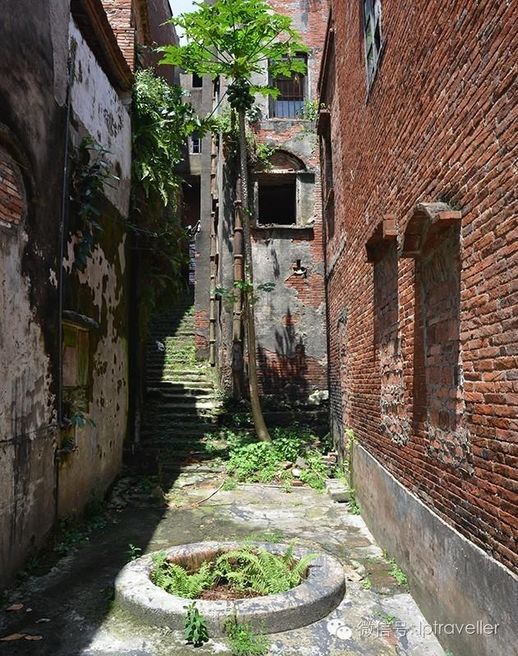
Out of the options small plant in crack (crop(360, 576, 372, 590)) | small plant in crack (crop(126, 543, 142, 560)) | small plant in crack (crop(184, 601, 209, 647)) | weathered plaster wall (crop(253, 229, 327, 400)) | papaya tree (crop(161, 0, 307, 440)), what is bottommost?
small plant in crack (crop(360, 576, 372, 590))

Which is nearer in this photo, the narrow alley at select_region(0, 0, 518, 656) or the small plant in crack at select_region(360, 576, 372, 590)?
the narrow alley at select_region(0, 0, 518, 656)

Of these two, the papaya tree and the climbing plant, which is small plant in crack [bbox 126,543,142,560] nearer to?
the climbing plant

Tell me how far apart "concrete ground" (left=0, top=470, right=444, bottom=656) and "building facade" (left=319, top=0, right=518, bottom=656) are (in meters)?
0.32

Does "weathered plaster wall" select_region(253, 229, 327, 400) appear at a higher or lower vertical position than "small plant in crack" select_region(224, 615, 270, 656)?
higher

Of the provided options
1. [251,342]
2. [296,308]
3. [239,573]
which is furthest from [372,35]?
[296,308]

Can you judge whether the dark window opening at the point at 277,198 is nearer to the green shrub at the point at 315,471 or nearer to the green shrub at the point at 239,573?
the green shrub at the point at 315,471

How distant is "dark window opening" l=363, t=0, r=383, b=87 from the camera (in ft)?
19.0

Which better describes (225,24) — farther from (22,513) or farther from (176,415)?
(22,513)

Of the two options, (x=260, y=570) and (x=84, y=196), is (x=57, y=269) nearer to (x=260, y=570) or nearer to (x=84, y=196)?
(x=84, y=196)

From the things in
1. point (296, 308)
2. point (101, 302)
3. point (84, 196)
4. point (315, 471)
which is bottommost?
point (315, 471)

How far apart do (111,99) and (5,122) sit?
13.2 feet

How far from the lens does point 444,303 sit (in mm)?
3846

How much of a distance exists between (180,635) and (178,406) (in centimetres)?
789

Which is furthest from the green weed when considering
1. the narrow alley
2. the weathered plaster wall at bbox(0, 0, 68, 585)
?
the weathered plaster wall at bbox(0, 0, 68, 585)
